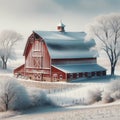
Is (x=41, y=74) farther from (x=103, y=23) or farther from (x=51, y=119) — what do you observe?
(x=51, y=119)

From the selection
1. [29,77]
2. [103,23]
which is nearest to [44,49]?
[29,77]

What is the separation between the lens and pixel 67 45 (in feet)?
204

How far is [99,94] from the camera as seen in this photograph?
39.8m

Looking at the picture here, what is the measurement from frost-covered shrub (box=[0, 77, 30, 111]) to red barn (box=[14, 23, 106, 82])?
19958 millimetres

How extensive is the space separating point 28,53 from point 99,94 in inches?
1060

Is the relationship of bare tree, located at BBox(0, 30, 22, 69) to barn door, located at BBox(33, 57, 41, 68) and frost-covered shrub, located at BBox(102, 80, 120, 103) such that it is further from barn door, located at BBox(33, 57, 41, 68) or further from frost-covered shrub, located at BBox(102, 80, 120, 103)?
frost-covered shrub, located at BBox(102, 80, 120, 103)

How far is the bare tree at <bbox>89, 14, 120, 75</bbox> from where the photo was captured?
61.3m

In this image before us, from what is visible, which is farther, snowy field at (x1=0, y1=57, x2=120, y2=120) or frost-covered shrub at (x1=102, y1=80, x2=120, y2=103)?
frost-covered shrub at (x1=102, y1=80, x2=120, y2=103)

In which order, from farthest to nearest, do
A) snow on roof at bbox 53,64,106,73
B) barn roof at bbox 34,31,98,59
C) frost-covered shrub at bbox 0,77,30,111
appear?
barn roof at bbox 34,31,98,59 → snow on roof at bbox 53,64,106,73 → frost-covered shrub at bbox 0,77,30,111

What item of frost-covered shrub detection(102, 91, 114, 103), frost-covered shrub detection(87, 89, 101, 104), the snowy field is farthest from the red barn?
frost-covered shrub detection(102, 91, 114, 103)

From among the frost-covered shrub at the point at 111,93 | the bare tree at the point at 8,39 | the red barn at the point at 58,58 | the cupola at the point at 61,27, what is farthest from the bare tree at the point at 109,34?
the bare tree at the point at 8,39

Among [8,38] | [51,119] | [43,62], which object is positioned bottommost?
[51,119]

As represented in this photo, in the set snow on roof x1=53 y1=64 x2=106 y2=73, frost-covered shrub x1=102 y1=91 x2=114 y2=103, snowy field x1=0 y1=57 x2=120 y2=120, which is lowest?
snowy field x1=0 y1=57 x2=120 y2=120

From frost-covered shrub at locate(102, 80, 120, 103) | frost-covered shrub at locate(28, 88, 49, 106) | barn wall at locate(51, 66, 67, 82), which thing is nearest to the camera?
frost-covered shrub at locate(28, 88, 49, 106)
